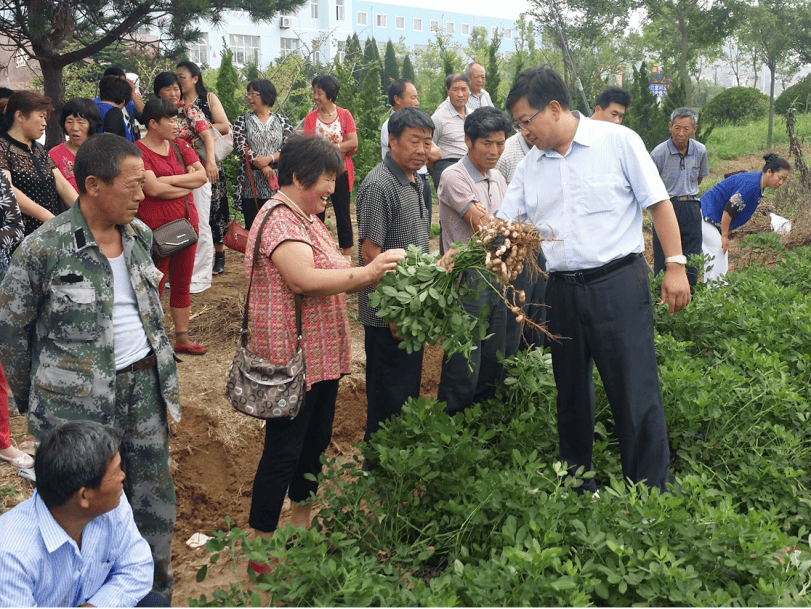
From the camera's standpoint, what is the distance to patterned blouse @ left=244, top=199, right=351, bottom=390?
10.6 ft

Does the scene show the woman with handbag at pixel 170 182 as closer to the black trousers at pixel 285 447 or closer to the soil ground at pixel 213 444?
the soil ground at pixel 213 444

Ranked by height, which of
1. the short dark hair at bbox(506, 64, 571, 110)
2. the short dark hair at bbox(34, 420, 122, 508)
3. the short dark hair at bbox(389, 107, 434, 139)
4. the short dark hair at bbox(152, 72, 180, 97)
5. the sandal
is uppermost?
the short dark hair at bbox(506, 64, 571, 110)

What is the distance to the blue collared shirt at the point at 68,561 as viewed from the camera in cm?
223

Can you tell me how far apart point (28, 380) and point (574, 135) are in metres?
2.52

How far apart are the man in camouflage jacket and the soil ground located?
51.4 inches

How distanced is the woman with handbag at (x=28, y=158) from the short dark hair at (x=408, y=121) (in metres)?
2.21

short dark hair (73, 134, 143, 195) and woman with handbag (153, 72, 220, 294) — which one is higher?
short dark hair (73, 134, 143, 195)

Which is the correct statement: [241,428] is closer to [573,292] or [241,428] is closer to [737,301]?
[573,292]

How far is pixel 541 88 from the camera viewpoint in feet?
11.1

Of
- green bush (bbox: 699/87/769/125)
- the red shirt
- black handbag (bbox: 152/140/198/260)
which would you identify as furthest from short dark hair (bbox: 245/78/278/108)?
green bush (bbox: 699/87/769/125)

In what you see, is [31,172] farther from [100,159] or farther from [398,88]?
[398,88]

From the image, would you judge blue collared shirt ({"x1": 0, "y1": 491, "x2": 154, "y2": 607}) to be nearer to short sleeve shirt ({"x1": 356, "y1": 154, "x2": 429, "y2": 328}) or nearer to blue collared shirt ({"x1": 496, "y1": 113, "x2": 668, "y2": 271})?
short sleeve shirt ({"x1": 356, "y1": 154, "x2": 429, "y2": 328})

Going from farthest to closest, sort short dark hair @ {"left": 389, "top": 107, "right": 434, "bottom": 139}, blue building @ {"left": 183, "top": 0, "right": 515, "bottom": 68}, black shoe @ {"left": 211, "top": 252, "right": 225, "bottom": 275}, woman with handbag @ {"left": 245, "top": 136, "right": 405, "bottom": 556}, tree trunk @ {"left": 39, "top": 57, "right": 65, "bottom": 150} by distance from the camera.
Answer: blue building @ {"left": 183, "top": 0, "right": 515, "bottom": 68}
black shoe @ {"left": 211, "top": 252, "right": 225, "bottom": 275}
tree trunk @ {"left": 39, "top": 57, "right": 65, "bottom": 150}
short dark hair @ {"left": 389, "top": 107, "right": 434, "bottom": 139}
woman with handbag @ {"left": 245, "top": 136, "right": 405, "bottom": 556}

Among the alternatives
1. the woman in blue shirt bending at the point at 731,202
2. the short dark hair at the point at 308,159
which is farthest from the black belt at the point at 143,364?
the woman in blue shirt bending at the point at 731,202
